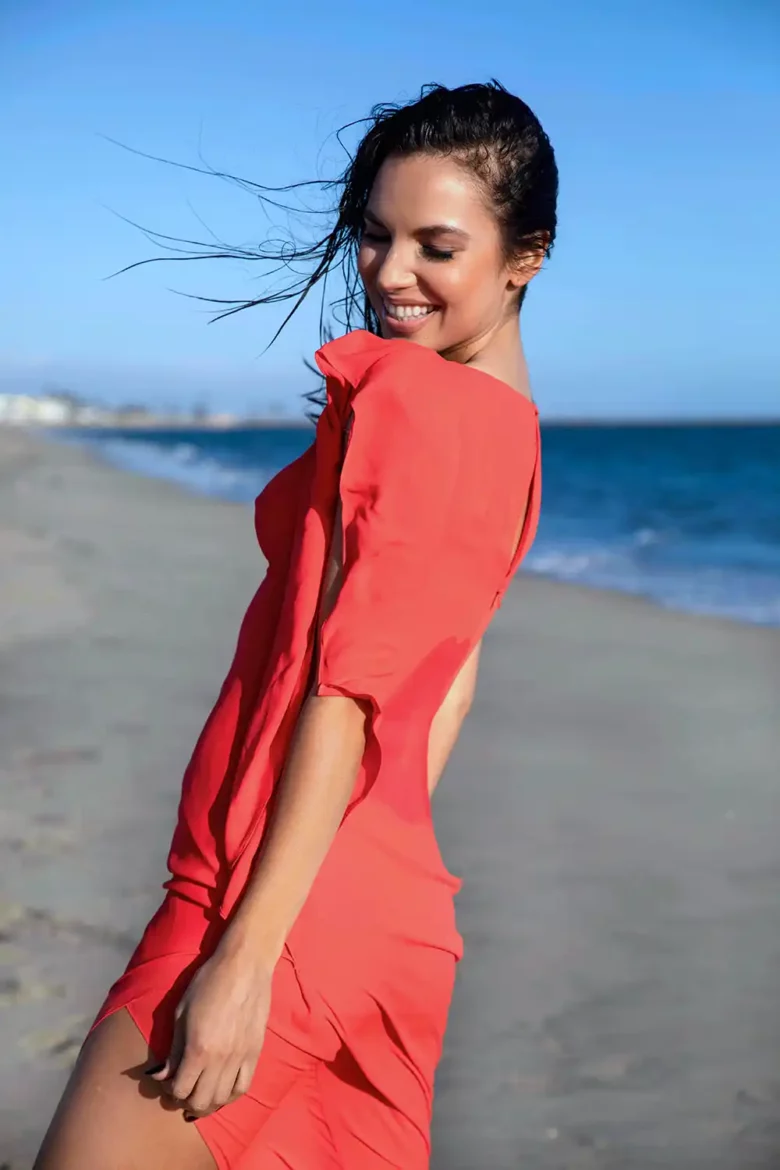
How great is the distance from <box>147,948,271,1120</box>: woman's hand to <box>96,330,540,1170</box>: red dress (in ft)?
0.14

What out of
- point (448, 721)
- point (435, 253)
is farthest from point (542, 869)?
point (435, 253)

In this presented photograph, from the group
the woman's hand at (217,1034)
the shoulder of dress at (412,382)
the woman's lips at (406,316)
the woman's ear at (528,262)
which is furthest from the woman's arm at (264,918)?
the woman's ear at (528,262)

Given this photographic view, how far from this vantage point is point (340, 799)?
1224 mm

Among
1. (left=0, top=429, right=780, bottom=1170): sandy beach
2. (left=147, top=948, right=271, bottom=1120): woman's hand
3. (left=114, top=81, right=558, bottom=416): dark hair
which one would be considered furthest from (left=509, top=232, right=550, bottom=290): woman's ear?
(left=0, top=429, right=780, bottom=1170): sandy beach

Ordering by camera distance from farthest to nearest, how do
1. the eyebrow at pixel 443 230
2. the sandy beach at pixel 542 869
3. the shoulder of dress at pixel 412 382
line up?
the sandy beach at pixel 542 869, the eyebrow at pixel 443 230, the shoulder of dress at pixel 412 382

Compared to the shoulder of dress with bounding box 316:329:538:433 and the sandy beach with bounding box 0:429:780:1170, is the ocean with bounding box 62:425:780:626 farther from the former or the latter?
the shoulder of dress with bounding box 316:329:538:433

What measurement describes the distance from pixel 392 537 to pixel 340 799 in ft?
0.89

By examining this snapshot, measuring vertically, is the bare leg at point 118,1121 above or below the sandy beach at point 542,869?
above

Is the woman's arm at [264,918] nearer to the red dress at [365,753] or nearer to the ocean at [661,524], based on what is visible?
the red dress at [365,753]

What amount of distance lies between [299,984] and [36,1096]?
6.69 feet

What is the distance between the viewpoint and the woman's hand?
1152 mm

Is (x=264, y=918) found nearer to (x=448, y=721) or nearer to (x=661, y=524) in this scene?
(x=448, y=721)

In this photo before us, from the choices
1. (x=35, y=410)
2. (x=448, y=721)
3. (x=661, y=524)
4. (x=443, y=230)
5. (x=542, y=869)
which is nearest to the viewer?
(x=443, y=230)

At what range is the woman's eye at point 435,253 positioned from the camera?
1471 mm
